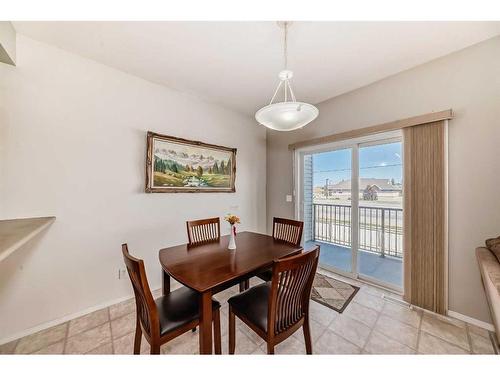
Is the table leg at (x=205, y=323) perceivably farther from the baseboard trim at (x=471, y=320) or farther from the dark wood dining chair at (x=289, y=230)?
the baseboard trim at (x=471, y=320)

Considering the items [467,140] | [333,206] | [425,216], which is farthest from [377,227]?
[467,140]

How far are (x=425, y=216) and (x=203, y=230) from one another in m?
2.41

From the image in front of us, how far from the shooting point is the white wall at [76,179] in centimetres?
166

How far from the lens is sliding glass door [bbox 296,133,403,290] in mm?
2436

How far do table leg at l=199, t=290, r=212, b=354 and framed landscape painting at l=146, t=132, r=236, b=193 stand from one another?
1.64 metres

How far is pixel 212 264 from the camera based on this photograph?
1.48 meters

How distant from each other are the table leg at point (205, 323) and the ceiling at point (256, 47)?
6.66 feet

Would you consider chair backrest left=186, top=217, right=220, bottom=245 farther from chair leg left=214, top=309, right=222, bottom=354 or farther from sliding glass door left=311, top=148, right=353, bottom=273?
sliding glass door left=311, top=148, right=353, bottom=273

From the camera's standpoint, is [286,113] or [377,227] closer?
[286,113]

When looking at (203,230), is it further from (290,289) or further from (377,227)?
(377,227)

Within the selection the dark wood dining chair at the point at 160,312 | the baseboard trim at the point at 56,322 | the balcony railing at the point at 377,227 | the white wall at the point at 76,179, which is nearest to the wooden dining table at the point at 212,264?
the dark wood dining chair at the point at 160,312
